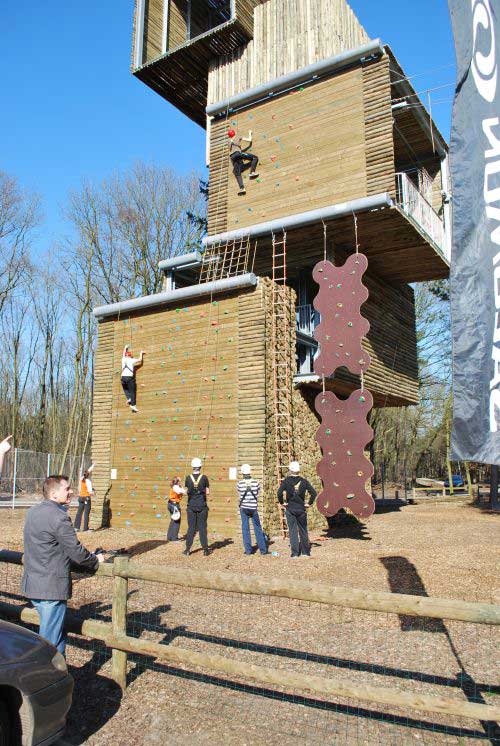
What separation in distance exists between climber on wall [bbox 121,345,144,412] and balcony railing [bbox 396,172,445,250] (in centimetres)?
867

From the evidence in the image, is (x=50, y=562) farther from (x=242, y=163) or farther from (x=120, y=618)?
(x=242, y=163)

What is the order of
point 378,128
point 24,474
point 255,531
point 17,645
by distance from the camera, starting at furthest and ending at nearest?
point 24,474 → point 378,128 → point 255,531 → point 17,645

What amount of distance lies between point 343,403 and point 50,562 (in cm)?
944

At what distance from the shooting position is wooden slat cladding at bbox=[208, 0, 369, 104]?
17250 mm

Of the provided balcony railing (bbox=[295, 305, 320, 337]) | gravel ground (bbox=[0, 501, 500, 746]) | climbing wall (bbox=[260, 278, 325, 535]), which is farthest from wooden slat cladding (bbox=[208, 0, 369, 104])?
gravel ground (bbox=[0, 501, 500, 746])

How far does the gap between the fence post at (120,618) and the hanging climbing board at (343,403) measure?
A: 8.15 m

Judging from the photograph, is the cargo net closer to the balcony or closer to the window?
the balcony

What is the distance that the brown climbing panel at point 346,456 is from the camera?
41.3ft

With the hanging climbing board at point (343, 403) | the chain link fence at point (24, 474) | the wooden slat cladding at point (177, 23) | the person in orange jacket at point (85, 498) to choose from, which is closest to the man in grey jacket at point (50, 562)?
the hanging climbing board at point (343, 403)

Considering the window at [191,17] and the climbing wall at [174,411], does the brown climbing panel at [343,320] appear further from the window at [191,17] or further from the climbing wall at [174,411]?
the window at [191,17]

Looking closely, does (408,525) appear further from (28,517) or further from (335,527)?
(28,517)

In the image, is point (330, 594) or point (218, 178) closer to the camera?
point (330, 594)

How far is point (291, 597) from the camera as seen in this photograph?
4.43 meters

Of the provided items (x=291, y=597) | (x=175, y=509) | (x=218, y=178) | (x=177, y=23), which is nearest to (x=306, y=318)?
(x=218, y=178)
